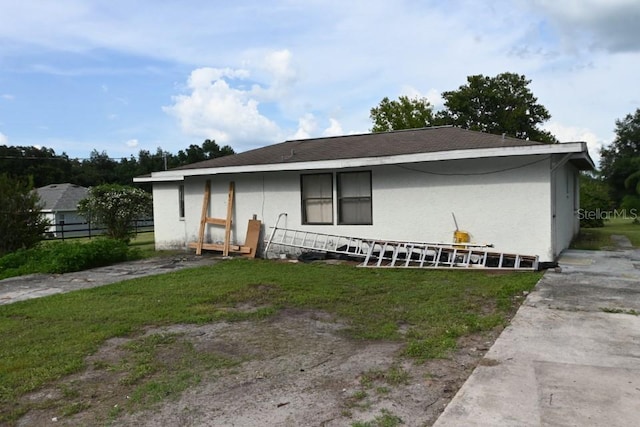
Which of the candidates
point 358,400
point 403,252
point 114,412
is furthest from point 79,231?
point 358,400

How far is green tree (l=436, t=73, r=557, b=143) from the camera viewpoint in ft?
125

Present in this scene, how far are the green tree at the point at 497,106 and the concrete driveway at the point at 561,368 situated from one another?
110 ft

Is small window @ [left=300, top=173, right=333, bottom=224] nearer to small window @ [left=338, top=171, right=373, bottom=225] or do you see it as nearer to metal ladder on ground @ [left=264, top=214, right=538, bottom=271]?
small window @ [left=338, top=171, right=373, bottom=225]

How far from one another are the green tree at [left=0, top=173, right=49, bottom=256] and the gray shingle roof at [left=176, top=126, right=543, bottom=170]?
15.4 feet

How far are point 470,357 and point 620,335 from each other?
173cm

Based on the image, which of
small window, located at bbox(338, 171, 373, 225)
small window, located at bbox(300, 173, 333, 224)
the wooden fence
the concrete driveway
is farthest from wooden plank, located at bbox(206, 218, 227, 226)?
the wooden fence

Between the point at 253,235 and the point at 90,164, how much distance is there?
60.2 m

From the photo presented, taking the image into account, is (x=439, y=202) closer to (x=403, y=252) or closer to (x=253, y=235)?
(x=403, y=252)

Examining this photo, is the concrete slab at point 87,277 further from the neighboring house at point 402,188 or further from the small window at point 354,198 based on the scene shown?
the small window at point 354,198

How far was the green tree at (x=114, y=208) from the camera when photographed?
18531 millimetres

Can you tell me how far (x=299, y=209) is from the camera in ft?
41.2

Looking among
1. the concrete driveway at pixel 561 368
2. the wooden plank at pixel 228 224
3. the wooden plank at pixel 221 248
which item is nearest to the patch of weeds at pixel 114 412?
Result: the concrete driveway at pixel 561 368

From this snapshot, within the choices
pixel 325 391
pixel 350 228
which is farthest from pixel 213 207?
pixel 325 391

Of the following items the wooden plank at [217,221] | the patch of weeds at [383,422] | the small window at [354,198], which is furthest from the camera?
the wooden plank at [217,221]
